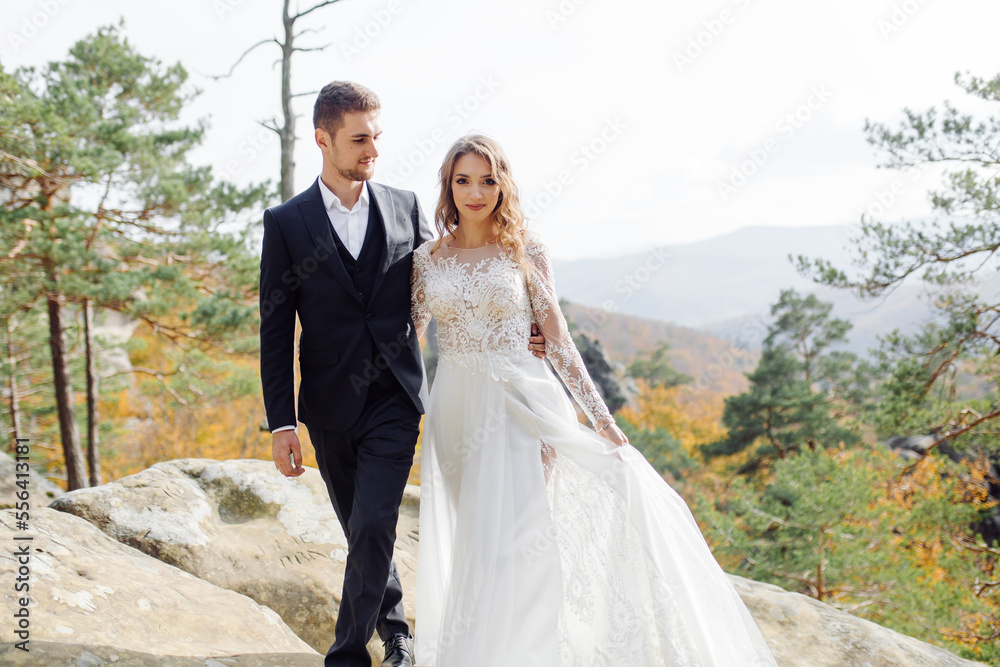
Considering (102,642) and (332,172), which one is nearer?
(102,642)

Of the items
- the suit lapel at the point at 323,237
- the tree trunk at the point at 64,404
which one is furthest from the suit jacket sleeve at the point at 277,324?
the tree trunk at the point at 64,404

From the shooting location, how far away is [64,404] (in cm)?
1029

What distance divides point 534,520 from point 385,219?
1326 mm

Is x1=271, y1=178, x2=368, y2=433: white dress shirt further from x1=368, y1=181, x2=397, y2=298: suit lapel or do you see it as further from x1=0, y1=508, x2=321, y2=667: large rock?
x1=0, y1=508, x2=321, y2=667: large rock

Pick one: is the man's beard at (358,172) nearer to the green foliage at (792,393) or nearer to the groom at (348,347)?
the groom at (348,347)

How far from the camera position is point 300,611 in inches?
131

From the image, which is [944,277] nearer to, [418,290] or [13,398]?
[418,290]

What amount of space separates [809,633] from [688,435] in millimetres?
30557

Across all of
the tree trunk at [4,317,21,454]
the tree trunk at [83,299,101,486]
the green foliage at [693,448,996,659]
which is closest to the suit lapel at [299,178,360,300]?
the green foliage at [693,448,996,659]

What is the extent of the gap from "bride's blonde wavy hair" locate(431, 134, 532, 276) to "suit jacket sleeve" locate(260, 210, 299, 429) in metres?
0.64

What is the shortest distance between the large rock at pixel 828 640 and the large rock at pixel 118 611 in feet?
7.58

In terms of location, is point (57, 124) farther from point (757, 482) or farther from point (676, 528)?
point (757, 482)

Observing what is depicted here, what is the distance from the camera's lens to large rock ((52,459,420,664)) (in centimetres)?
337

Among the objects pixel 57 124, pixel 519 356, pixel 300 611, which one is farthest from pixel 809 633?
pixel 57 124
